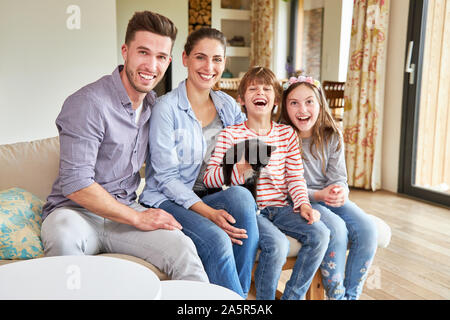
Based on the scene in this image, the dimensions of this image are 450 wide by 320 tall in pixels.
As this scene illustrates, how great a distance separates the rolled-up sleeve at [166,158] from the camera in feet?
5.29

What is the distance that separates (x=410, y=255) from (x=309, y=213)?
117 cm

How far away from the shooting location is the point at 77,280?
0.95m

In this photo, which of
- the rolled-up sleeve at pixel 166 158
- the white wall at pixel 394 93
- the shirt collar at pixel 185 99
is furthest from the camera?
the white wall at pixel 394 93

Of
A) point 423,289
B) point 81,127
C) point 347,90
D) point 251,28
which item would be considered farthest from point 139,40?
point 251,28

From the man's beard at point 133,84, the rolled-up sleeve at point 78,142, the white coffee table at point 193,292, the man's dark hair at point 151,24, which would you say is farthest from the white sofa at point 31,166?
the white coffee table at point 193,292

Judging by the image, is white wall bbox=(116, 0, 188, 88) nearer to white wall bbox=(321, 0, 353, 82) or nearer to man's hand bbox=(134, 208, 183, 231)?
white wall bbox=(321, 0, 353, 82)

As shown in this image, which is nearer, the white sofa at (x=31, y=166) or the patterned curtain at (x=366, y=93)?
the white sofa at (x=31, y=166)

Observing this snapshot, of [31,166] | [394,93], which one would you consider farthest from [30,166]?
[394,93]

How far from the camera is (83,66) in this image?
12.2ft

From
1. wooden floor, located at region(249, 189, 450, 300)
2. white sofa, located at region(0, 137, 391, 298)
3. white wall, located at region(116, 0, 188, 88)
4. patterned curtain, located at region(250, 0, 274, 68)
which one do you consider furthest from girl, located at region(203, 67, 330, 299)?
patterned curtain, located at region(250, 0, 274, 68)

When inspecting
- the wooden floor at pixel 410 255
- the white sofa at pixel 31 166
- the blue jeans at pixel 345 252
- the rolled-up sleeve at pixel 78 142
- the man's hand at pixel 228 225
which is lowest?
the wooden floor at pixel 410 255

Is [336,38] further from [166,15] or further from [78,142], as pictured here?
[78,142]

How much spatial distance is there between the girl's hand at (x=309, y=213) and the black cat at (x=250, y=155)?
8.5 inches

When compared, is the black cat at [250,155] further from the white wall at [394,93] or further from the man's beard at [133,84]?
the white wall at [394,93]
